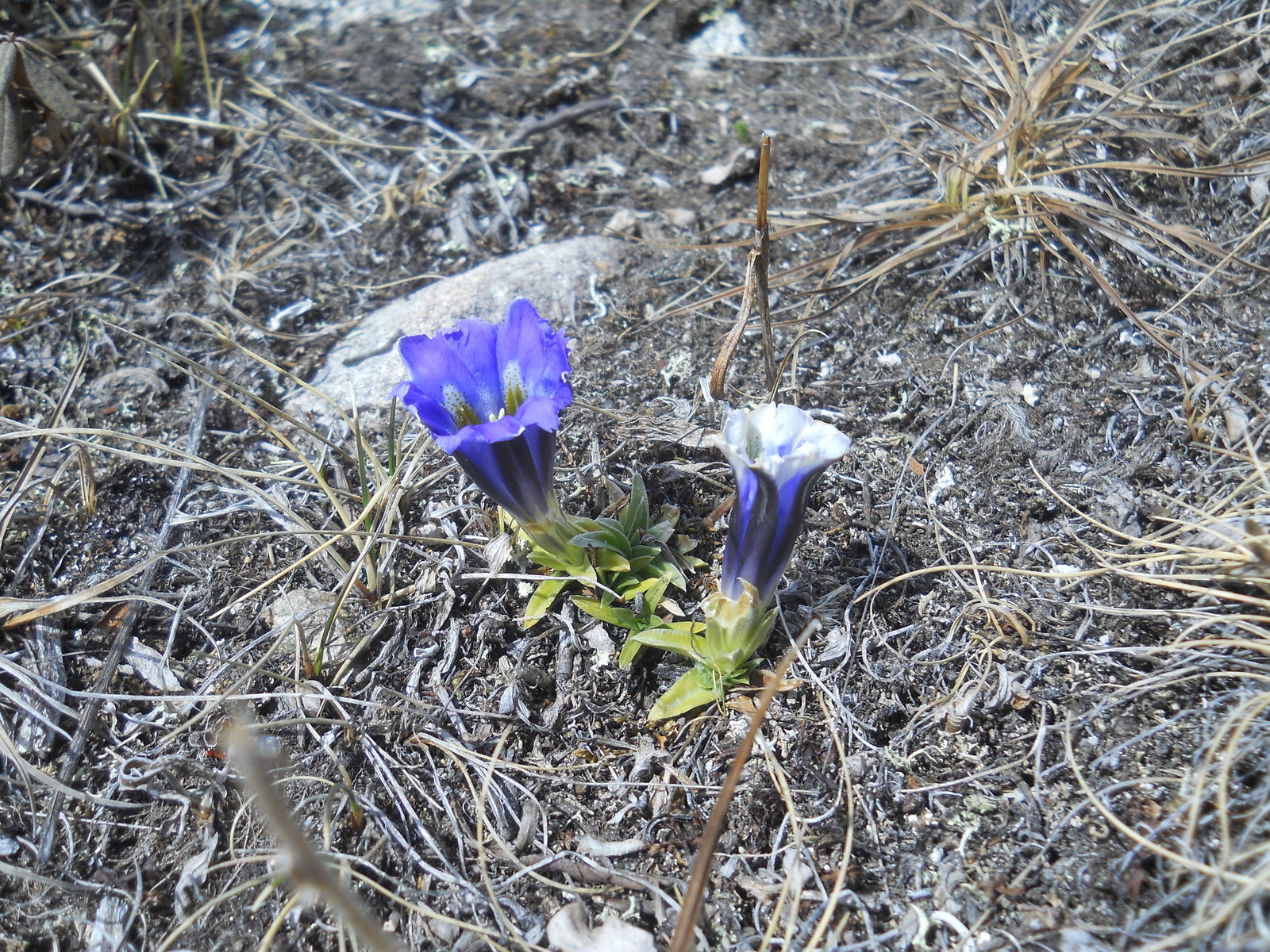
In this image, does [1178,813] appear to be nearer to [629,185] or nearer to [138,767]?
[138,767]

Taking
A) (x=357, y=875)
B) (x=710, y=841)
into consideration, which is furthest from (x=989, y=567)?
(x=357, y=875)

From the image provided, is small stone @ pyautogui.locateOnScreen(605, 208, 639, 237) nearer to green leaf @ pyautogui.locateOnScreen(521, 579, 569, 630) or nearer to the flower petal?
the flower petal

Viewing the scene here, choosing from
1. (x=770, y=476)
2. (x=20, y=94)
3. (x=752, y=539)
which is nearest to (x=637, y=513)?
(x=752, y=539)

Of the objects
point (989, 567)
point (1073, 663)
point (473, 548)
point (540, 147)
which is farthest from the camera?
point (540, 147)

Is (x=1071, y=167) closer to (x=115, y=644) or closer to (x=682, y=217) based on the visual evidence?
(x=682, y=217)

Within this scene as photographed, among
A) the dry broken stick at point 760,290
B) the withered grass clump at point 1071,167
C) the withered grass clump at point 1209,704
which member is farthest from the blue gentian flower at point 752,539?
the withered grass clump at point 1071,167

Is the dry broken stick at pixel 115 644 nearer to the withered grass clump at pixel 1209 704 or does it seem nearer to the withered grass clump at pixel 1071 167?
the withered grass clump at pixel 1071 167
